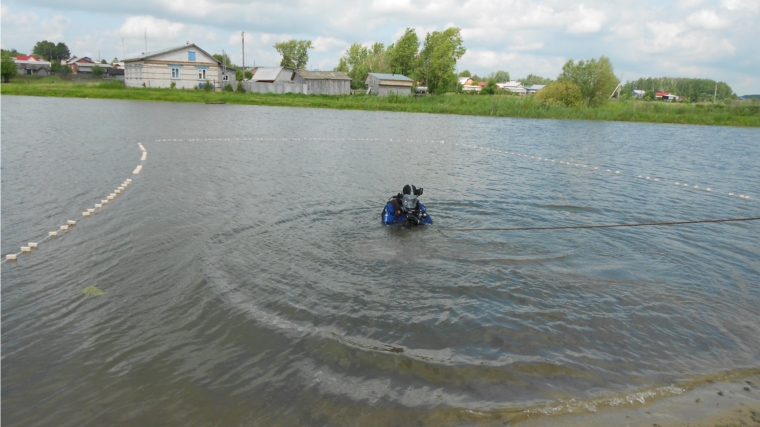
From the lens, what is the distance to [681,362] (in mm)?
7297

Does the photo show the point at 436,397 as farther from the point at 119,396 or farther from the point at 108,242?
the point at 108,242

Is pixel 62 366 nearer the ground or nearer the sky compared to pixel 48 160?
nearer the ground

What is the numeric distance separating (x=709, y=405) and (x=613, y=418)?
1387 millimetres

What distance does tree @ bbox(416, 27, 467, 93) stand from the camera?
98.2 metres

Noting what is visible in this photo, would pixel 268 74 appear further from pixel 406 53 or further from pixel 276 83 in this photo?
pixel 406 53

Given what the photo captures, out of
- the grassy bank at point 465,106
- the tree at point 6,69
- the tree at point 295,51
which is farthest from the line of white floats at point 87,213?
the tree at point 295,51

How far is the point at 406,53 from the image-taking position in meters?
103

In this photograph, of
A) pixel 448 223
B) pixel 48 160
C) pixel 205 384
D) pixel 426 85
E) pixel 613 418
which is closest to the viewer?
pixel 613 418

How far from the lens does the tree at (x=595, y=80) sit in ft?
245

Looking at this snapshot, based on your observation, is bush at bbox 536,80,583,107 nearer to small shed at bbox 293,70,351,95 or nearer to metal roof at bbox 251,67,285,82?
small shed at bbox 293,70,351,95

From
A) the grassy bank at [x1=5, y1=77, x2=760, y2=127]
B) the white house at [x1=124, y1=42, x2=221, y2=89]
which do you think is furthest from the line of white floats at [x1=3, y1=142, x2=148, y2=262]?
the white house at [x1=124, y1=42, x2=221, y2=89]

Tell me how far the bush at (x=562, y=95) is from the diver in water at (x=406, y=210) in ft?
209

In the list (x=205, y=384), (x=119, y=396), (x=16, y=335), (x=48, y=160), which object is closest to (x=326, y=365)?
(x=205, y=384)

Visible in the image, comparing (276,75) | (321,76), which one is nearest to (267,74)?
(276,75)
